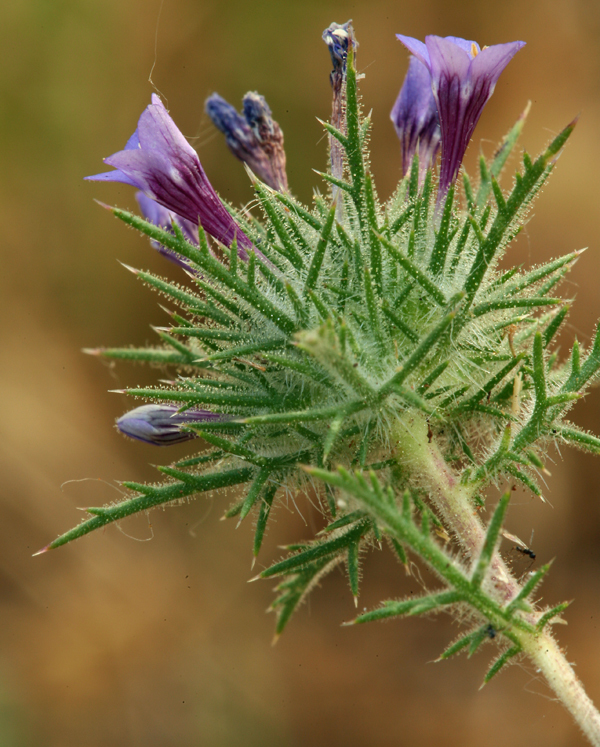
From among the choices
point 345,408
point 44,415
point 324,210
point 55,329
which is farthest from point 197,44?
point 345,408

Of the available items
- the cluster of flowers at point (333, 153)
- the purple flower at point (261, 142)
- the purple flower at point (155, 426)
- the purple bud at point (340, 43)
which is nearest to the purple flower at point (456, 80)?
the cluster of flowers at point (333, 153)

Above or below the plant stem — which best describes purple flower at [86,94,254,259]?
above

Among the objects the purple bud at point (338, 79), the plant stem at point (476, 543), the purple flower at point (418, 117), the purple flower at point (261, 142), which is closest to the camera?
the plant stem at point (476, 543)

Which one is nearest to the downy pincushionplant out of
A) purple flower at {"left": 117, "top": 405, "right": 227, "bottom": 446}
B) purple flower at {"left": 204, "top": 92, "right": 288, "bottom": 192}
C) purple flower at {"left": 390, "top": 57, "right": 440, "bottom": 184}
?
purple flower at {"left": 117, "top": 405, "right": 227, "bottom": 446}

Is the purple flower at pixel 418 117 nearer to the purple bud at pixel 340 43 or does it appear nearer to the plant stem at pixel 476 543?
the purple bud at pixel 340 43

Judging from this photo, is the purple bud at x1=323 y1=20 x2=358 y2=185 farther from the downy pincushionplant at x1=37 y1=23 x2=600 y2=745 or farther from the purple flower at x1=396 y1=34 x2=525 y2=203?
the purple flower at x1=396 y1=34 x2=525 y2=203

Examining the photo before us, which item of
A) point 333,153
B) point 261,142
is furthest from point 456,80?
point 261,142

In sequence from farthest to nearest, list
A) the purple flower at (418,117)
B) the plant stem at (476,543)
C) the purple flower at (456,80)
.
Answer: the purple flower at (418,117) < the purple flower at (456,80) < the plant stem at (476,543)

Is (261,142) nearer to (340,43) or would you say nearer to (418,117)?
(340,43)
